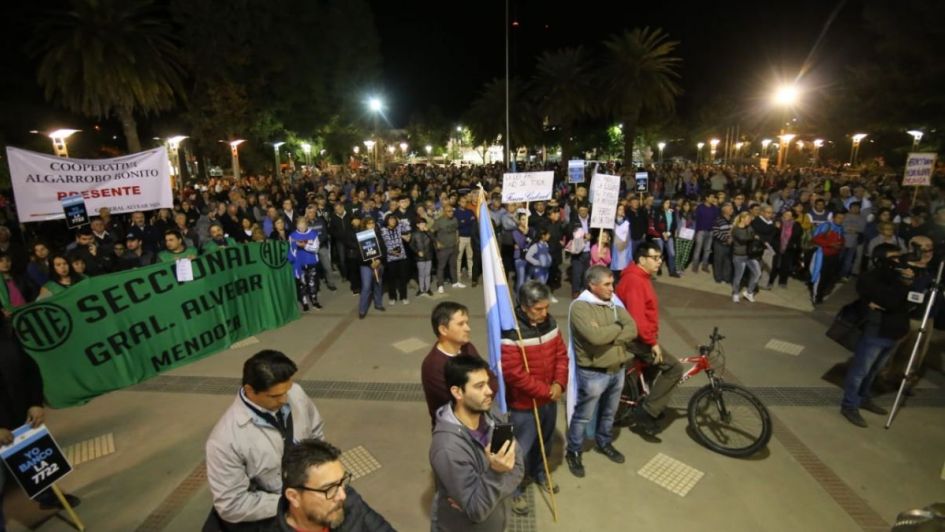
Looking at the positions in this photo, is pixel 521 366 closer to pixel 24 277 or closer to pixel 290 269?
pixel 290 269

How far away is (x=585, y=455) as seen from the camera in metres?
5.17

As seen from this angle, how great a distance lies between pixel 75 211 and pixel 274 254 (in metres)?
3.12

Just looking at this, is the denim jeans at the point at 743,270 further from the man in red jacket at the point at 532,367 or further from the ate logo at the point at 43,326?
the ate logo at the point at 43,326

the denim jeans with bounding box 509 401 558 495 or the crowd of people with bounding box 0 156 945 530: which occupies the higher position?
the crowd of people with bounding box 0 156 945 530

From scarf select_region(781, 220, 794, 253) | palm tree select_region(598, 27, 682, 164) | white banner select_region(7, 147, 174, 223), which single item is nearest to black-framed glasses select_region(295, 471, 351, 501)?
white banner select_region(7, 147, 174, 223)

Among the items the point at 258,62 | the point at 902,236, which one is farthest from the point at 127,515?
the point at 258,62

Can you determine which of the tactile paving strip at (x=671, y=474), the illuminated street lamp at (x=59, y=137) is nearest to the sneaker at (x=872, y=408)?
the tactile paving strip at (x=671, y=474)

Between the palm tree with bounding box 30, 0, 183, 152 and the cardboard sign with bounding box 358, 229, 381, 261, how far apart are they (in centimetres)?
1544

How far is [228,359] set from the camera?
7.68 meters

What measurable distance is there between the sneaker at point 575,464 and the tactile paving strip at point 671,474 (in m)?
0.58

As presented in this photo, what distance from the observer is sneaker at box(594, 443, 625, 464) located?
5.05 m

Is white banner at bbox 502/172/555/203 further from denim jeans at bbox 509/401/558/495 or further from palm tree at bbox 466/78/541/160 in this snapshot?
palm tree at bbox 466/78/541/160

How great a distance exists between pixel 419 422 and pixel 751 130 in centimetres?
5987

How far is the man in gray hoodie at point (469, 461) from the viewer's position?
2.57 metres
